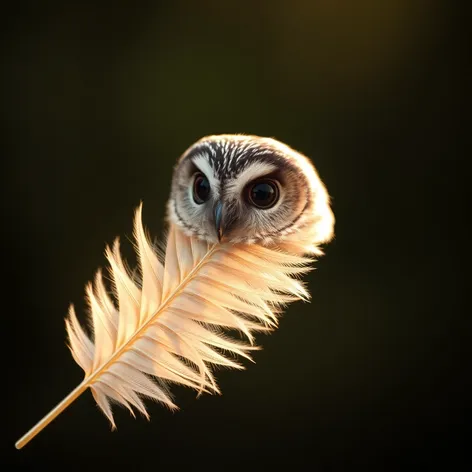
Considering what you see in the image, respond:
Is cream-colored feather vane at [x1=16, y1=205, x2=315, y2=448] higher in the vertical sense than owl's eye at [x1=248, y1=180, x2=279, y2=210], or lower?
lower

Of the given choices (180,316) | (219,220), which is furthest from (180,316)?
(219,220)

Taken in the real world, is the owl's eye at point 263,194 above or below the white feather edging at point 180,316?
above

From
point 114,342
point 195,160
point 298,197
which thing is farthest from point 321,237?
point 114,342

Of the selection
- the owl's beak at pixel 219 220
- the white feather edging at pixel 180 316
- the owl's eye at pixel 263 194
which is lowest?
the white feather edging at pixel 180 316

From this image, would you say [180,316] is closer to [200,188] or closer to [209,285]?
[209,285]

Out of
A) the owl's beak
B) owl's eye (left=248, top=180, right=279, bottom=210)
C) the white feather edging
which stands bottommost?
the white feather edging
